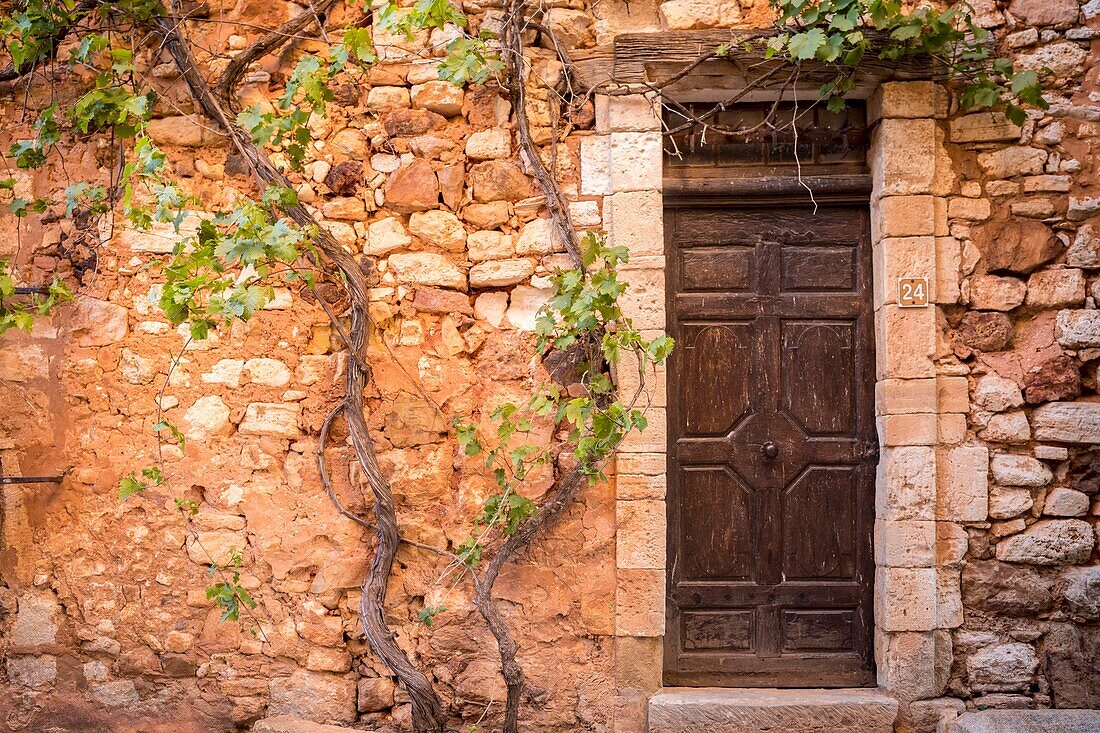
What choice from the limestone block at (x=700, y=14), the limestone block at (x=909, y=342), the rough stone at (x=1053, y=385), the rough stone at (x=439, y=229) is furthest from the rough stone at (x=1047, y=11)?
the rough stone at (x=439, y=229)

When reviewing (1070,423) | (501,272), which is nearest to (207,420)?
(501,272)

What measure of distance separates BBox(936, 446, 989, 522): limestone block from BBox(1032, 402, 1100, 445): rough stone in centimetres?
25

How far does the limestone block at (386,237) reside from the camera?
3.25 m

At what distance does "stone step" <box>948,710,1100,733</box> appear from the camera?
294cm

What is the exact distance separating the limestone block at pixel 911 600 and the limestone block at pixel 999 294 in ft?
3.44

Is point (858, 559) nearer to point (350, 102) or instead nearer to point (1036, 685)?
point (1036, 685)

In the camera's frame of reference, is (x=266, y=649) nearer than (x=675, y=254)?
Yes

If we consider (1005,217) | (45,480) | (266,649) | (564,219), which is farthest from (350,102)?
(1005,217)

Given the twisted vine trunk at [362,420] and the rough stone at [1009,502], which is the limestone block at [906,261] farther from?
the twisted vine trunk at [362,420]

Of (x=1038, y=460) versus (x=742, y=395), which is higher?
(x=742, y=395)

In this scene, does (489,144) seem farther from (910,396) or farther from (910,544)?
(910,544)

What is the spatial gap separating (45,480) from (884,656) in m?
3.34

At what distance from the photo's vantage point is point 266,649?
3193 millimetres

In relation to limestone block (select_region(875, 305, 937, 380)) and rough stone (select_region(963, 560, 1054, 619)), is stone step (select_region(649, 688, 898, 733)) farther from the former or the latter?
limestone block (select_region(875, 305, 937, 380))
